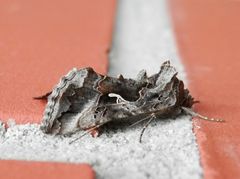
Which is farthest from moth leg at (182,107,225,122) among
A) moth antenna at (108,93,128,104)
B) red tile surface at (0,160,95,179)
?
red tile surface at (0,160,95,179)

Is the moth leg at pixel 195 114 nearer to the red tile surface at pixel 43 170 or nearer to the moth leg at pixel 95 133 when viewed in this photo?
the moth leg at pixel 95 133

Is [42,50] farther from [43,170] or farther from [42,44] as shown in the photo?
[43,170]

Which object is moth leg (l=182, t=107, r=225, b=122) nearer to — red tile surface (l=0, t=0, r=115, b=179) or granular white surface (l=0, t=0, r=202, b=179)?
granular white surface (l=0, t=0, r=202, b=179)

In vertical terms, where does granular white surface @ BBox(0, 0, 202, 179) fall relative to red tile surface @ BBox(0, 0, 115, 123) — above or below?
below

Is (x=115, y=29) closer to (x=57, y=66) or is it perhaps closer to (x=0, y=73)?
(x=57, y=66)

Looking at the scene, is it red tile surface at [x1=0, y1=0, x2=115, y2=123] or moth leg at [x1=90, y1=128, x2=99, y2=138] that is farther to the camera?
red tile surface at [x1=0, y1=0, x2=115, y2=123]

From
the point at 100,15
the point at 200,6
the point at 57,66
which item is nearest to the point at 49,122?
the point at 57,66

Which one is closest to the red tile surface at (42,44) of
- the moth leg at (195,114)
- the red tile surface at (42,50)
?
the red tile surface at (42,50)
